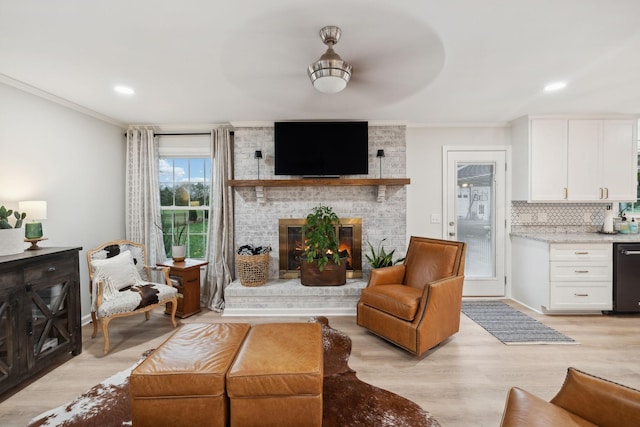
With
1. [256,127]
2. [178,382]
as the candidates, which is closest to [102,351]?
[178,382]

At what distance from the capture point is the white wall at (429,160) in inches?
159

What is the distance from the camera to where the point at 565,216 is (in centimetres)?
398

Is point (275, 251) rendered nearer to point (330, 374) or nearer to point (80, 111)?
point (330, 374)

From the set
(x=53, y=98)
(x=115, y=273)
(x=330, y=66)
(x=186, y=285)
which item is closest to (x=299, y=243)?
(x=186, y=285)

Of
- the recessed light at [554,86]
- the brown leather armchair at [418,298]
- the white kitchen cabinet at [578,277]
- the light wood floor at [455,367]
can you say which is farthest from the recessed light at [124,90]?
the white kitchen cabinet at [578,277]

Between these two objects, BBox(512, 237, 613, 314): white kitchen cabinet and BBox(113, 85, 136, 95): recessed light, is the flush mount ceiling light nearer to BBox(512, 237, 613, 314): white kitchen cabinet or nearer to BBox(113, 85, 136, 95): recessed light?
BBox(113, 85, 136, 95): recessed light

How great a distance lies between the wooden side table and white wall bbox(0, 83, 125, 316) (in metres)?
0.97

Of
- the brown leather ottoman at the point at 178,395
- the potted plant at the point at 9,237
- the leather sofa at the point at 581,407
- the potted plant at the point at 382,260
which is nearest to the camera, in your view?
the leather sofa at the point at 581,407

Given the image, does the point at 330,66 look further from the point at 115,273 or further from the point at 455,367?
the point at 115,273

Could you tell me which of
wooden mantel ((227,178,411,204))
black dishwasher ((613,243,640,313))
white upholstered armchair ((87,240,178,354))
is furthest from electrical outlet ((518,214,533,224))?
white upholstered armchair ((87,240,178,354))

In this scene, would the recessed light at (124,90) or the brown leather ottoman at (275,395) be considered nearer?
the brown leather ottoman at (275,395)

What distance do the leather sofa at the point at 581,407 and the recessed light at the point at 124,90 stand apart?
143 inches

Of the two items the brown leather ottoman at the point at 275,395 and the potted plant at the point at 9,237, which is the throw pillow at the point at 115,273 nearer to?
the potted plant at the point at 9,237

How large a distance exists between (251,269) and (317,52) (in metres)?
2.54
